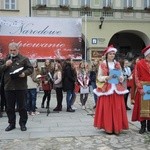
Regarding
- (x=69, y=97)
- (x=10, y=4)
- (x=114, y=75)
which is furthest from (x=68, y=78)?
(x=10, y=4)

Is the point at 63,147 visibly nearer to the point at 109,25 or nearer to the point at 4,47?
the point at 4,47

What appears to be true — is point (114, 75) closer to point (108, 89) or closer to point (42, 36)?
point (108, 89)

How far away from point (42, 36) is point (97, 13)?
1691cm

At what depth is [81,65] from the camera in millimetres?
13977

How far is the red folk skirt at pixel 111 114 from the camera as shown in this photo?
8633 mm

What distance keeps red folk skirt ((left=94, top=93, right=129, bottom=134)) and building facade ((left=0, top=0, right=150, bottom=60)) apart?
19888mm

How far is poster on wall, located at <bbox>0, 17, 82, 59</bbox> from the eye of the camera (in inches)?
517

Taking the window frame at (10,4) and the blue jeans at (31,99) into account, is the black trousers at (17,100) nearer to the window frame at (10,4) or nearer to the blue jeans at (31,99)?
the blue jeans at (31,99)

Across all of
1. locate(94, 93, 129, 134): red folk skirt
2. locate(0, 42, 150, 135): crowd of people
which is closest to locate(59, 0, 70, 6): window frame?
locate(0, 42, 150, 135): crowd of people

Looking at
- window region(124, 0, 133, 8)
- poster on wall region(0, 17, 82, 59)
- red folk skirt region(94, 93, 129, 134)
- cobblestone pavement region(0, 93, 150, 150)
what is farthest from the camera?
window region(124, 0, 133, 8)

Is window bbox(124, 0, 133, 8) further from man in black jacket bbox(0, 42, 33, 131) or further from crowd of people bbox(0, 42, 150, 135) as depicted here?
man in black jacket bbox(0, 42, 33, 131)

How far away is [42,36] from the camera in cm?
1325

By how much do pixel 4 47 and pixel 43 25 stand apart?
4.48ft

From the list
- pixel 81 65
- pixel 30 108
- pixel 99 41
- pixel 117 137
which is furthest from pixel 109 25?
pixel 117 137
